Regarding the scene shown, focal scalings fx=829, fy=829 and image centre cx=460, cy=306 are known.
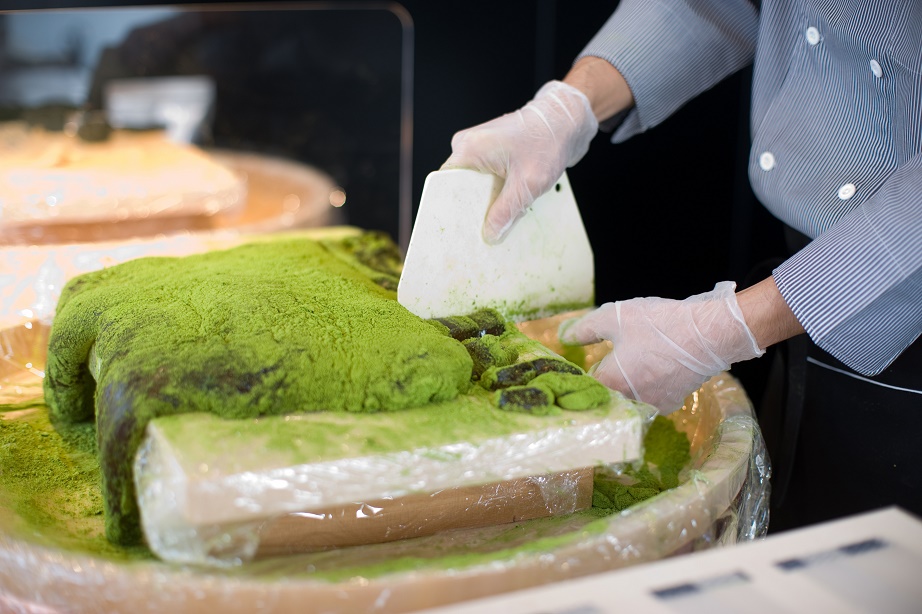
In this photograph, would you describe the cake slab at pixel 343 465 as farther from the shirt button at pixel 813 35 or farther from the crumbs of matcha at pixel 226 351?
the shirt button at pixel 813 35

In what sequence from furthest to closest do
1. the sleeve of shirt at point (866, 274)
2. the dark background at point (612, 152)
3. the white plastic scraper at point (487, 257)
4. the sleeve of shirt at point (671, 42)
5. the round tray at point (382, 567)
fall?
1. the dark background at point (612, 152)
2. the sleeve of shirt at point (671, 42)
3. the white plastic scraper at point (487, 257)
4. the sleeve of shirt at point (866, 274)
5. the round tray at point (382, 567)

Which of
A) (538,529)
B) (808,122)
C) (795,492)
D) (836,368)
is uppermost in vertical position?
(808,122)

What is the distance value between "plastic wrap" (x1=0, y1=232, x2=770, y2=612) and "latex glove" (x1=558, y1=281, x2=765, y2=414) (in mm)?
85

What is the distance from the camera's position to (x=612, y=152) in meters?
1.89

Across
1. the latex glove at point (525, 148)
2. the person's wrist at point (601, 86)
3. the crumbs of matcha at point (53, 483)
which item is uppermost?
the person's wrist at point (601, 86)

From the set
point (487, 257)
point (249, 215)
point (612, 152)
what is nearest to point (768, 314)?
point (487, 257)

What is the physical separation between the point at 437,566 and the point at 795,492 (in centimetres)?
79

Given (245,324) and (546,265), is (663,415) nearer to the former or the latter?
(546,265)

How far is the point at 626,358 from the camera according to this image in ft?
3.35

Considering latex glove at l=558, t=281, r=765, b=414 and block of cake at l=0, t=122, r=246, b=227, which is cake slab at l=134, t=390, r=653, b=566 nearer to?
latex glove at l=558, t=281, r=765, b=414

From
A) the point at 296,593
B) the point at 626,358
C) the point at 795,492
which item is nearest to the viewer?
the point at 296,593

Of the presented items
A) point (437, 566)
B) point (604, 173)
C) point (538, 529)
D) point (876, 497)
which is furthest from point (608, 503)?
point (604, 173)

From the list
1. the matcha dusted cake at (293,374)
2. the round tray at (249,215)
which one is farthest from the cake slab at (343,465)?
the round tray at (249,215)

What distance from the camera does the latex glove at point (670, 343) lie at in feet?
3.25
